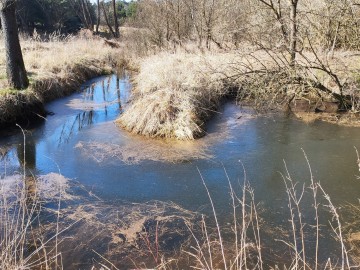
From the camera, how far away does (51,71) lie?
11.9 m

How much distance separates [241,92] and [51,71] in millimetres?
6359

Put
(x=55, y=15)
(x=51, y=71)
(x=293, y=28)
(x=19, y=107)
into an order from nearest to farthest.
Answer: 1. (x=293, y=28)
2. (x=19, y=107)
3. (x=51, y=71)
4. (x=55, y=15)

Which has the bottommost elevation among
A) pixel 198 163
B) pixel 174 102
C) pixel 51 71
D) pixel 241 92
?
pixel 198 163

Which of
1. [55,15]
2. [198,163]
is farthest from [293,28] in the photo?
[55,15]

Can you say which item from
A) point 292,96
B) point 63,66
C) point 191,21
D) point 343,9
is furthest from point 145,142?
point 191,21

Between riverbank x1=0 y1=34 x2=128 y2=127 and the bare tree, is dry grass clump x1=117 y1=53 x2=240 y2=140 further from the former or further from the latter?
riverbank x1=0 y1=34 x2=128 y2=127

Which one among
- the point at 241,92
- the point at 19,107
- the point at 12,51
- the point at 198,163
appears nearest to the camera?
the point at 198,163

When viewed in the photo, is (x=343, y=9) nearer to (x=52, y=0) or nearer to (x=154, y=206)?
(x=154, y=206)

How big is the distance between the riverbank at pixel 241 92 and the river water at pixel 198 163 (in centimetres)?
39

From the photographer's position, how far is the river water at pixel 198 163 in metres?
5.36

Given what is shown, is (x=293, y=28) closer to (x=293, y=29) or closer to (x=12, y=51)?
(x=293, y=29)

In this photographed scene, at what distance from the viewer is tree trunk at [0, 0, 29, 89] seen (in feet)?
29.5

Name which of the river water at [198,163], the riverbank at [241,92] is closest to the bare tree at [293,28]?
the riverbank at [241,92]

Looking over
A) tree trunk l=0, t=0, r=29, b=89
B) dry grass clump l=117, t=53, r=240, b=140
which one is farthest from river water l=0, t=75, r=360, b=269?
tree trunk l=0, t=0, r=29, b=89
